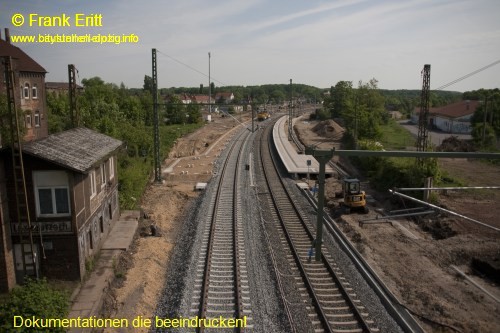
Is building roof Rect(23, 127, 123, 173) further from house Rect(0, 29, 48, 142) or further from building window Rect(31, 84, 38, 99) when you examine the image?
building window Rect(31, 84, 38, 99)

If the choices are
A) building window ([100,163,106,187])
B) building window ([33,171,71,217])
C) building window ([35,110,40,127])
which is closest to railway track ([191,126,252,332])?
building window ([100,163,106,187])

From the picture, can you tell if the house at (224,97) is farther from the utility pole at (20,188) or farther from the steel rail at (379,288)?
the utility pole at (20,188)

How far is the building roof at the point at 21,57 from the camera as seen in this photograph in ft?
126

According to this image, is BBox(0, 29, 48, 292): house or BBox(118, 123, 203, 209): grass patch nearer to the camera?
BBox(118, 123, 203, 209): grass patch

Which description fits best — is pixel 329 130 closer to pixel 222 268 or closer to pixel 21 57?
pixel 21 57

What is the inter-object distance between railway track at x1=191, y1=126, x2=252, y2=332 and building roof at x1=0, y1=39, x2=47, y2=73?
25.7 m

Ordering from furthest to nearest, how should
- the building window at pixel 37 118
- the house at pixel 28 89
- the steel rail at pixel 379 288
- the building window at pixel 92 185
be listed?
the building window at pixel 37 118
the house at pixel 28 89
the building window at pixel 92 185
the steel rail at pixel 379 288

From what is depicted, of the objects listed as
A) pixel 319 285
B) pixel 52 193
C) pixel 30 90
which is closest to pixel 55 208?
pixel 52 193

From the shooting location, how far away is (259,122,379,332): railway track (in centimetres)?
1215

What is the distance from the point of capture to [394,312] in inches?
499

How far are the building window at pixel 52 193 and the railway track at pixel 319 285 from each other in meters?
8.89

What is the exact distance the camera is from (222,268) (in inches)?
630

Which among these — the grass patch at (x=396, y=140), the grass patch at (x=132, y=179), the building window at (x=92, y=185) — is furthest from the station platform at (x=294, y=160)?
the building window at (x=92, y=185)

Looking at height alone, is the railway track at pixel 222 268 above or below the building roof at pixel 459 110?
below
